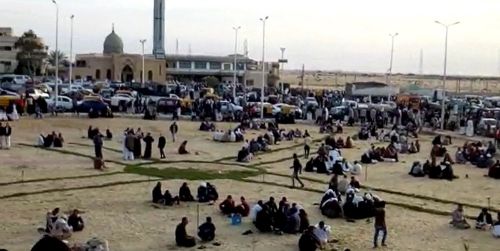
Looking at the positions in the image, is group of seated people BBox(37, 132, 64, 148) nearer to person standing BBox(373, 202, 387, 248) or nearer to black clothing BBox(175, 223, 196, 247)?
black clothing BBox(175, 223, 196, 247)

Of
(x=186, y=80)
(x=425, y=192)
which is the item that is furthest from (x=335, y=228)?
(x=186, y=80)

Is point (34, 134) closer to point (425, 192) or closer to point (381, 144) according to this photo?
point (381, 144)

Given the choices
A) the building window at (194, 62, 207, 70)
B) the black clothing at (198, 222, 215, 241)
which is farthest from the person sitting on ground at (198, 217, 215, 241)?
the building window at (194, 62, 207, 70)

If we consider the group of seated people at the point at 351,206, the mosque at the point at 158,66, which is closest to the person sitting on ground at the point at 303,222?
the group of seated people at the point at 351,206

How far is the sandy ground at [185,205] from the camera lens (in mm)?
18719

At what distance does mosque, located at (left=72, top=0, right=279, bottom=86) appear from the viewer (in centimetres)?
10338

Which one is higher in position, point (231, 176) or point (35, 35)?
point (35, 35)

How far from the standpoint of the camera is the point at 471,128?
1857 inches

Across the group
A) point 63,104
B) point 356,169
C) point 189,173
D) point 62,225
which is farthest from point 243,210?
point 63,104

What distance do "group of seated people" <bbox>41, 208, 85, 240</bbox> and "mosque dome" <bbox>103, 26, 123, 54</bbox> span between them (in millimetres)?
97490

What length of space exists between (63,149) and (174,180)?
28.1ft

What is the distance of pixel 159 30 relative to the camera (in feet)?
360

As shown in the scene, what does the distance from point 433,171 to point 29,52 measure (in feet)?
257

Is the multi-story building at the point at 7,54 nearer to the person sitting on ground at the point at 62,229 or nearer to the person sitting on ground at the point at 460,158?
the person sitting on ground at the point at 460,158
